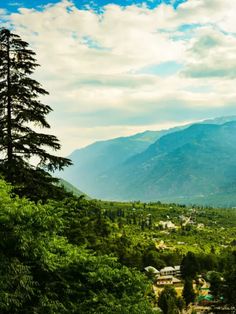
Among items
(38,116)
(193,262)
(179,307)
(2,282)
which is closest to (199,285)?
A: (193,262)

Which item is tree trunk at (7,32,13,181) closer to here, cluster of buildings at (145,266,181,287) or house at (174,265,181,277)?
cluster of buildings at (145,266,181,287)

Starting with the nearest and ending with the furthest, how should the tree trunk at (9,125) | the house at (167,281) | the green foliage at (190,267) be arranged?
the tree trunk at (9,125)
the house at (167,281)
the green foliage at (190,267)

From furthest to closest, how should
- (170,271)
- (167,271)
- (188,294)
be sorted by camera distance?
(170,271) < (167,271) < (188,294)

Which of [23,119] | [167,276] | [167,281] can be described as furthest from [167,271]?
[23,119]

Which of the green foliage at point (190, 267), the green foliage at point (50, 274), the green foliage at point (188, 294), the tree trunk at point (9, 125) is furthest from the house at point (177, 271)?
the green foliage at point (50, 274)

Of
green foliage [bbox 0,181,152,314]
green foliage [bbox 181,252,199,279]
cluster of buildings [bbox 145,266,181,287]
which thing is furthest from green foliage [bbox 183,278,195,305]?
green foliage [bbox 0,181,152,314]

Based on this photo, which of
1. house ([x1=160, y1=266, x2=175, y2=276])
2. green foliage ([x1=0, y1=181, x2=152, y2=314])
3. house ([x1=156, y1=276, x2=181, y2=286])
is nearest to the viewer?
green foliage ([x1=0, y1=181, x2=152, y2=314])

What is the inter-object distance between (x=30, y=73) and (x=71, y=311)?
12.8 meters

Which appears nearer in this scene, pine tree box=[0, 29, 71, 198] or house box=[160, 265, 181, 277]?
pine tree box=[0, 29, 71, 198]

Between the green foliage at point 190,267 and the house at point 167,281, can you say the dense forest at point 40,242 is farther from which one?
the green foliage at point 190,267

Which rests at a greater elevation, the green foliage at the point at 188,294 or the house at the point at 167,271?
the house at the point at 167,271

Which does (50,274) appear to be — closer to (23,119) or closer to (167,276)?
(23,119)

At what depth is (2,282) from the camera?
11.6 metres

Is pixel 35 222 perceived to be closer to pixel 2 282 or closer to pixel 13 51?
pixel 2 282
